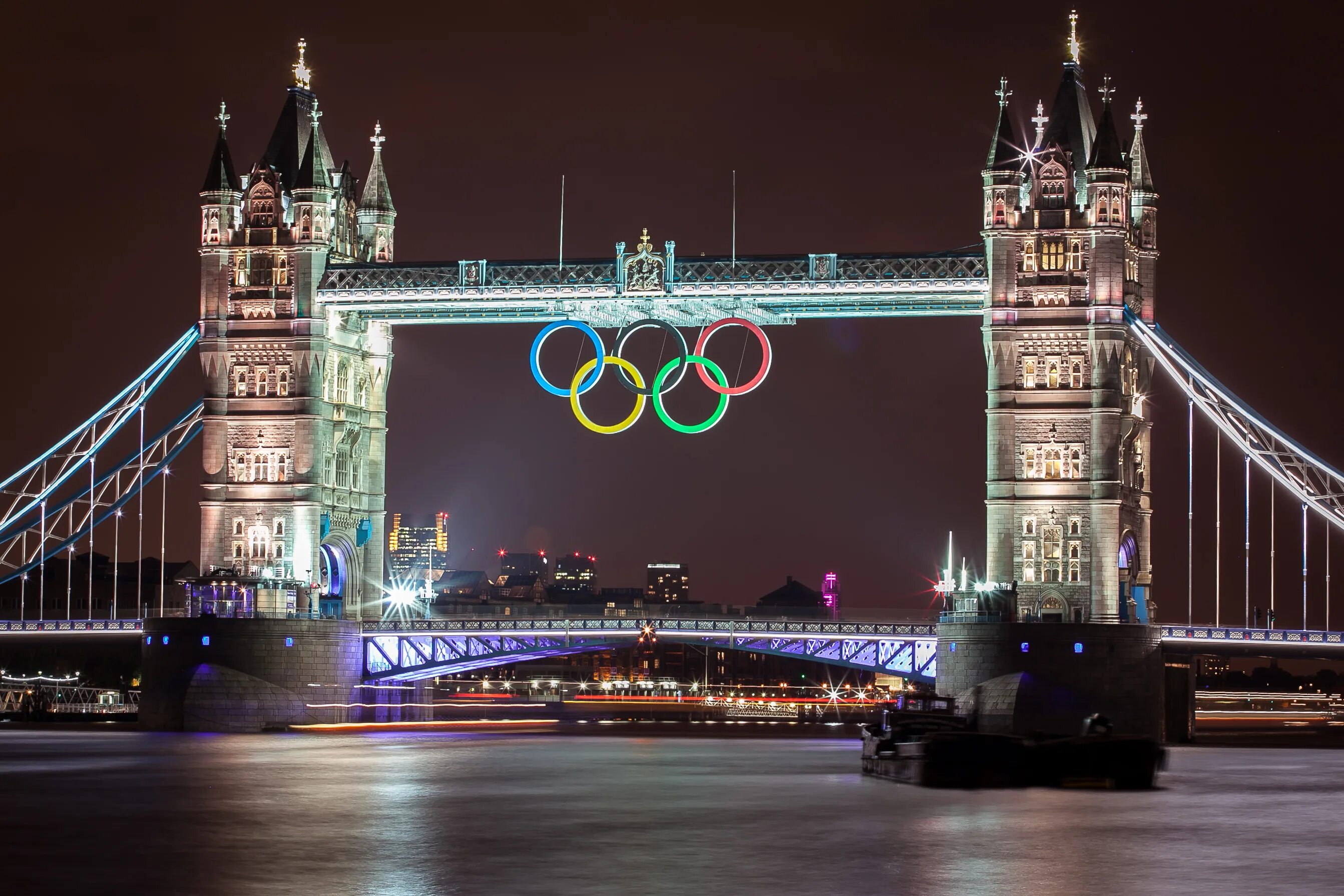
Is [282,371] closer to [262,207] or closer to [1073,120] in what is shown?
[262,207]

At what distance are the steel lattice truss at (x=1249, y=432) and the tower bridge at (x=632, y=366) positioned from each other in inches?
7.1

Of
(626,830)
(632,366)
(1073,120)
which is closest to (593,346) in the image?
(632,366)

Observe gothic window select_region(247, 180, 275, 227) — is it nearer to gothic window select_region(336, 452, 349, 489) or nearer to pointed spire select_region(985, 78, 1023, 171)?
gothic window select_region(336, 452, 349, 489)

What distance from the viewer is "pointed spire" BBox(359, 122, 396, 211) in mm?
95562

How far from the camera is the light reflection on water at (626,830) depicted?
29719mm

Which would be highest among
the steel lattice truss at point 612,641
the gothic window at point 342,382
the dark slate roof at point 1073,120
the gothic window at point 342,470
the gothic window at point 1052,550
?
the dark slate roof at point 1073,120

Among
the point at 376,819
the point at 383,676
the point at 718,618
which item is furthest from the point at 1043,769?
the point at 383,676

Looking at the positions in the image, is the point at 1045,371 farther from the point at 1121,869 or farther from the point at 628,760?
the point at 1121,869

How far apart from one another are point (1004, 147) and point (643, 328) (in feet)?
53.5

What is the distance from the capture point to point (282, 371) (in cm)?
8925

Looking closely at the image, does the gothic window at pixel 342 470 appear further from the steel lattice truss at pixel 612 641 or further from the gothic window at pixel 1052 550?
the gothic window at pixel 1052 550

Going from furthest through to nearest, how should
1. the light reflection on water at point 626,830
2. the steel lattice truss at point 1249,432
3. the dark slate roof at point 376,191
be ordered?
1. the dark slate roof at point 376,191
2. the steel lattice truss at point 1249,432
3. the light reflection on water at point 626,830

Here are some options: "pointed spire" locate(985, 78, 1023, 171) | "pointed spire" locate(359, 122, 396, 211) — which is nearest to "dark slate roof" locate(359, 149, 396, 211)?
"pointed spire" locate(359, 122, 396, 211)

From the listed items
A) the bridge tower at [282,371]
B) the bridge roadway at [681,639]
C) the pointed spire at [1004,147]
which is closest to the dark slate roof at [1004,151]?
the pointed spire at [1004,147]
